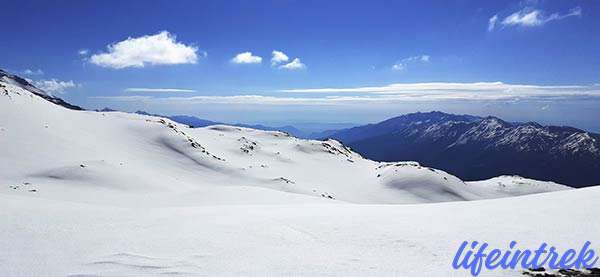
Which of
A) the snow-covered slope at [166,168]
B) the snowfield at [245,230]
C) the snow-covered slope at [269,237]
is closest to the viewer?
the snow-covered slope at [269,237]

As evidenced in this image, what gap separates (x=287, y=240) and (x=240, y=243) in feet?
5.51

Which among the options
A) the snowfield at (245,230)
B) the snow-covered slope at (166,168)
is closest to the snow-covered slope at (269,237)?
the snowfield at (245,230)

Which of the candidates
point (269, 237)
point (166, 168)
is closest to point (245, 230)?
point (269, 237)

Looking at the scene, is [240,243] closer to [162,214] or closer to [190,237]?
[190,237]

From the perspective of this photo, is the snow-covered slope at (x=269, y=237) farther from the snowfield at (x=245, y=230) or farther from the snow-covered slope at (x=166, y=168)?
the snow-covered slope at (x=166, y=168)

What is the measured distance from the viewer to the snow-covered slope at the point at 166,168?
3775cm

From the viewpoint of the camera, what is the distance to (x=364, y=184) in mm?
87062

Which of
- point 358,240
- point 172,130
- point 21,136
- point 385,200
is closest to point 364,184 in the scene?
point 385,200

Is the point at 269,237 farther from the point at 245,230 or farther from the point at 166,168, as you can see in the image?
the point at 166,168

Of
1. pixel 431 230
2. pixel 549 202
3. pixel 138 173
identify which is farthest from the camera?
pixel 138 173

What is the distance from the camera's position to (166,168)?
6131cm

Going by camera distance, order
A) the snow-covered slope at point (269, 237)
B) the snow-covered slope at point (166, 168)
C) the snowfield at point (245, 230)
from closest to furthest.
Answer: the snow-covered slope at point (269, 237) → the snowfield at point (245, 230) → the snow-covered slope at point (166, 168)

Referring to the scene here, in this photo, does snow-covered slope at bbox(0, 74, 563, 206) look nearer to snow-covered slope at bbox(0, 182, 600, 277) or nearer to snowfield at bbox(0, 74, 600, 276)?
snowfield at bbox(0, 74, 600, 276)

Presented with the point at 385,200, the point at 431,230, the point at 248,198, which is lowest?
the point at 385,200
